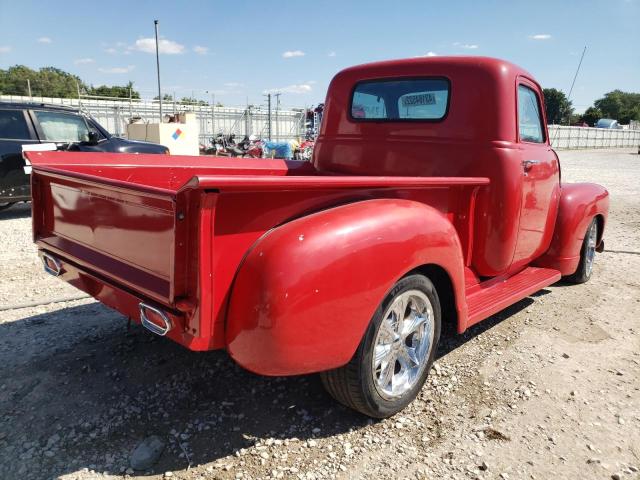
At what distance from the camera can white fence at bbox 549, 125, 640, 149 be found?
3884 cm

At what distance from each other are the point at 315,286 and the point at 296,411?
1032 millimetres

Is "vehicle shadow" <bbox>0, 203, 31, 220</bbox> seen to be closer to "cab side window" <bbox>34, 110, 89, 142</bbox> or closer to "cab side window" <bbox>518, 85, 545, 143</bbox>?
"cab side window" <bbox>34, 110, 89, 142</bbox>

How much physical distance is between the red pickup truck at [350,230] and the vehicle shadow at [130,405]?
1.51ft

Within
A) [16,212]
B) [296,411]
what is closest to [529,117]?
[296,411]

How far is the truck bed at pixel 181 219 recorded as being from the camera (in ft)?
6.06

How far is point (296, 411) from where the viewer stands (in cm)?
264

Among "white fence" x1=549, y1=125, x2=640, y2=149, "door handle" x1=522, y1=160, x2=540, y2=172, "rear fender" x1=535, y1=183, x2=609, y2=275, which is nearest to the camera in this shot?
"door handle" x1=522, y1=160, x2=540, y2=172

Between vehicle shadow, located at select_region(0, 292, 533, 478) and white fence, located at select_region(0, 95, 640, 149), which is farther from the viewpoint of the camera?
white fence, located at select_region(0, 95, 640, 149)

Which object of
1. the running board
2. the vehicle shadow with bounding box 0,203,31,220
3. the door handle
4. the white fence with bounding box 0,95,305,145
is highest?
the white fence with bounding box 0,95,305,145

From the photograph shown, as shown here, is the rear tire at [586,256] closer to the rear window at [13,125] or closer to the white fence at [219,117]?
the rear window at [13,125]

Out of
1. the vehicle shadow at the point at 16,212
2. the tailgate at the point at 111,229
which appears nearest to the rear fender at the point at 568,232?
the tailgate at the point at 111,229

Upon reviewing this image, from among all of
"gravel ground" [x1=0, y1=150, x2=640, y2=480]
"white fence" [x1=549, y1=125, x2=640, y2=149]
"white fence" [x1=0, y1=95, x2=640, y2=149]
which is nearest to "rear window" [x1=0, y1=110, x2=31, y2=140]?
"gravel ground" [x1=0, y1=150, x2=640, y2=480]

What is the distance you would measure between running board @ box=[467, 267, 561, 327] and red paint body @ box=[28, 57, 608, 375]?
0.02 m

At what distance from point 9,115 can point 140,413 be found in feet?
21.9
